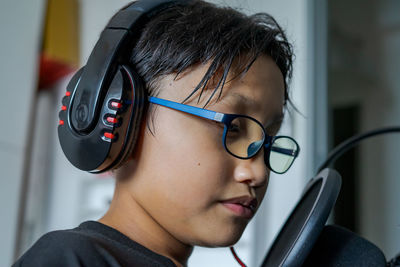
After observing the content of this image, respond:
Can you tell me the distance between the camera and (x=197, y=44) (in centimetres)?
70

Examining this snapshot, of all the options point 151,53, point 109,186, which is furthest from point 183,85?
point 109,186

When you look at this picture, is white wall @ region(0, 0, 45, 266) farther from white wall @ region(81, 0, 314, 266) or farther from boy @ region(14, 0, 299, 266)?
boy @ region(14, 0, 299, 266)

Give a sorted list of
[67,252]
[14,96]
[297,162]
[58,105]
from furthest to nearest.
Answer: [58,105] → [14,96] → [297,162] → [67,252]

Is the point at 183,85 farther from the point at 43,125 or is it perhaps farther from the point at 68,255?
the point at 43,125

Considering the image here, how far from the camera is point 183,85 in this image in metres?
0.68

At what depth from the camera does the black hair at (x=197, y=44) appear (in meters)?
0.69

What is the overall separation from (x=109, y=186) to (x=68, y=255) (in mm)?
1354

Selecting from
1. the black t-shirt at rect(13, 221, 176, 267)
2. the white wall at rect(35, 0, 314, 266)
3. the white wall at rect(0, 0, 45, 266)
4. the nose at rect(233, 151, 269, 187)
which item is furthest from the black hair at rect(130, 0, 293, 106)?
the white wall at rect(0, 0, 45, 266)

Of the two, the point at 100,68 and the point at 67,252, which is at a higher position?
the point at 100,68

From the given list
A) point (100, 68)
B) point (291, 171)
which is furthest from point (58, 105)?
point (100, 68)

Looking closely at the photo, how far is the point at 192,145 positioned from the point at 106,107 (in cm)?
13

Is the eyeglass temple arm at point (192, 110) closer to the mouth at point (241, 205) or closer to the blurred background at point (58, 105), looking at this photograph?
the mouth at point (241, 205)

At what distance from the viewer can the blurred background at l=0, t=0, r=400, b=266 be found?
1.94 meters

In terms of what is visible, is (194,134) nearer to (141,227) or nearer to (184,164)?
(184,164)
